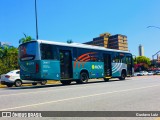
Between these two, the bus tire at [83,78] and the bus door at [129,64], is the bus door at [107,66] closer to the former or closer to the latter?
the bus tire at [83,78]

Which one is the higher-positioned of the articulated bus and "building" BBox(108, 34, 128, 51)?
"building" BBox(108, 34, 128, 51)

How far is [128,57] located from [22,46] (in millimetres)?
14040

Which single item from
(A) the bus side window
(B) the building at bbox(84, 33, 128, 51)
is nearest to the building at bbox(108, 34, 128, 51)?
(B) the building at bbox(84, 33, 128, 51)

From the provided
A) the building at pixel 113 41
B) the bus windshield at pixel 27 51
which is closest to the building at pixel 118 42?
the building at pixel 113 41

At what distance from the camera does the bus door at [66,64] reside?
73.5ft

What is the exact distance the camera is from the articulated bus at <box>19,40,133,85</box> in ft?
67.6

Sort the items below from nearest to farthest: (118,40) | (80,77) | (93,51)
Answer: (80,77) < (93,51) < (118,40)

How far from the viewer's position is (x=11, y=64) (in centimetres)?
4647

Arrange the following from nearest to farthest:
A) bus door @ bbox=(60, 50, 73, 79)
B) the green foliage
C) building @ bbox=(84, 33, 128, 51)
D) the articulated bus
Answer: the articulated bus, bus door @ bbox=(60, 50, 73, 79), the green foliage, building @ bbox=(84, 33, 128, 51)

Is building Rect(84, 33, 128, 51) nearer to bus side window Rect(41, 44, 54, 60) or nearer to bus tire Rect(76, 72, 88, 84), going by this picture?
bus tire Rect(76, 72, 88, 84)

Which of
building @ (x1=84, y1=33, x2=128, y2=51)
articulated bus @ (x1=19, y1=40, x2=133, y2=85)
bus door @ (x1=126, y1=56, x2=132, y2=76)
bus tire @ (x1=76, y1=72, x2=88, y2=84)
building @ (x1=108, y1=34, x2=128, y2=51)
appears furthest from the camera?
building @ (x1=84, y1=33, x2=128, y2=51)

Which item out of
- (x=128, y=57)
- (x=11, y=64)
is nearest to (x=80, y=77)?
(x=128, y=57)

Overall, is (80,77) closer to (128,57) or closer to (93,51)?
(93,51)

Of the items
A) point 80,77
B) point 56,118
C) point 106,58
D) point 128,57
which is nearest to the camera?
point 56,118
